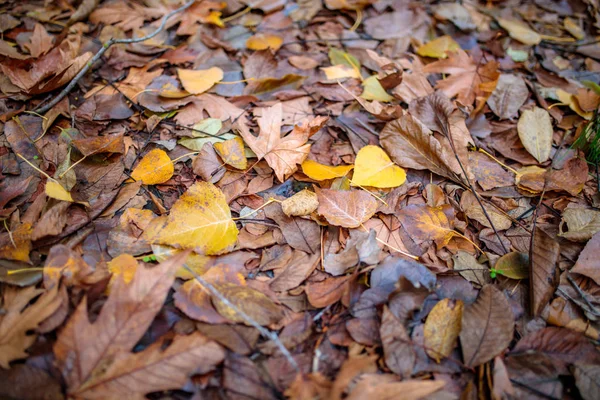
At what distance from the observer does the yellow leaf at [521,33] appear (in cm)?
237

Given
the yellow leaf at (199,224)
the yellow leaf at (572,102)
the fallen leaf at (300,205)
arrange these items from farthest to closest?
the yellow leaf at (572,102)
the fallen leaf at (300,205)
the yellow leaf at (199,224)

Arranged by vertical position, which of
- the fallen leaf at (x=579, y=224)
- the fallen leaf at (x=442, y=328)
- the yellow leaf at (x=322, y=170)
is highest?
the yellow leaf at (x=322, y=170)

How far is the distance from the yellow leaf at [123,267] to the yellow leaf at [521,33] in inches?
95.6

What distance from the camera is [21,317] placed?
1192 mm

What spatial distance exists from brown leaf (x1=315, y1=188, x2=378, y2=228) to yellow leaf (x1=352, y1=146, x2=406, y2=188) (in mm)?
75

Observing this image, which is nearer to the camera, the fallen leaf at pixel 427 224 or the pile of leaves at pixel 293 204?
the pile of leaves at pixel 293 204

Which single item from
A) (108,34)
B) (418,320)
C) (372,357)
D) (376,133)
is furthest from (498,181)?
(108,34)

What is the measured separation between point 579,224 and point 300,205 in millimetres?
1107

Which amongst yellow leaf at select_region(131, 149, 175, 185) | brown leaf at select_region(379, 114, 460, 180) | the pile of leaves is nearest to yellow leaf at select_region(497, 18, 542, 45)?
the pile of leaves

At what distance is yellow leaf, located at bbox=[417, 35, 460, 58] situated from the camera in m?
2.24

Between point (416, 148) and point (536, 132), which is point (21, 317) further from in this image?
point (536, 132)

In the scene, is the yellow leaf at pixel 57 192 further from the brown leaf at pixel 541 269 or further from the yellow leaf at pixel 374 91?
the brown leaf at pixel 541 269

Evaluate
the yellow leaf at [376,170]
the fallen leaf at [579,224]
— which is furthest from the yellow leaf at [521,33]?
the yellow leaf at [376,170]

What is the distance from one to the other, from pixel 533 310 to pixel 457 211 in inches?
18.4
